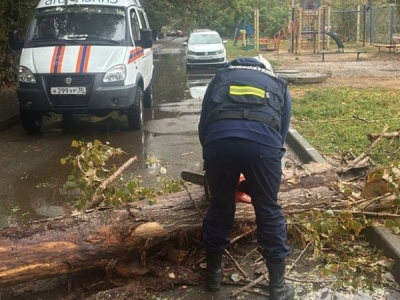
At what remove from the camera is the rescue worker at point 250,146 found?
11.1 feet

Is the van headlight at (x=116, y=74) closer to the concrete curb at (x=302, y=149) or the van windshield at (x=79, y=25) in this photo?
the van windshield at (x=79, y=25)

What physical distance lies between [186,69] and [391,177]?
19.0 m

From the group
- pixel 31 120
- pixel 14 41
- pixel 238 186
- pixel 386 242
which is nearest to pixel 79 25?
pixel 14 41

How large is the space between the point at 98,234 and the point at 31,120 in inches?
238

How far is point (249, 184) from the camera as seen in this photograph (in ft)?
11.5

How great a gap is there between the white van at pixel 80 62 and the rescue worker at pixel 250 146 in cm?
540

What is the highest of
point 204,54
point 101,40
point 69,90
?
point 101,40

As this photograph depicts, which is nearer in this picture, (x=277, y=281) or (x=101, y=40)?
(x=277, y=281)

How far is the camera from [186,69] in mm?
23047

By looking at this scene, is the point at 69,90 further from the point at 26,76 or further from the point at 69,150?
the point at 69,150

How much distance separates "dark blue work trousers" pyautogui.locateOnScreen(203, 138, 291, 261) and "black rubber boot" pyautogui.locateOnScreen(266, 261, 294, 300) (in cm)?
7

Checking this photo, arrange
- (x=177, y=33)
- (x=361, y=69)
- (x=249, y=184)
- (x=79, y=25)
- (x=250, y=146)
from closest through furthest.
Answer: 1. (x=250, y=146)
2. (x=249, y=184)
3. (x=79, y=25)
4. (x=361, y=69)
5. (x=177, y=33)

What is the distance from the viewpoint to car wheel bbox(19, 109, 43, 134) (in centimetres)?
930

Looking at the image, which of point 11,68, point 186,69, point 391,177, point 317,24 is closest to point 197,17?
point 186,69
